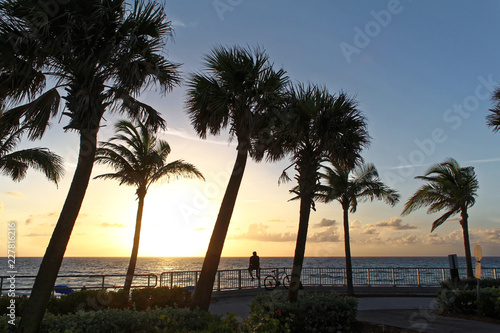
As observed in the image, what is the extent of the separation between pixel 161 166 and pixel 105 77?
925 centimetres

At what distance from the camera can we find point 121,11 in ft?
25.7

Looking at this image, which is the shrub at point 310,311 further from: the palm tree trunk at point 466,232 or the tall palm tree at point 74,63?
the palm tree trunk at point 466,232

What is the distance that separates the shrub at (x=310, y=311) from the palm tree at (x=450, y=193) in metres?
12.4

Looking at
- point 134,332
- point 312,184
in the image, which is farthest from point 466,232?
point 134,332

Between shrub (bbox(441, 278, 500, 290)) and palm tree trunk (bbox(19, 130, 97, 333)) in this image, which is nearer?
palm tree trunk (bbox(19, 130, 97, 333))

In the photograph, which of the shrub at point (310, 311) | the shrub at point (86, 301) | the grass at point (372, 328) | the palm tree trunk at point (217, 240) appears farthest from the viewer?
the shrub at point (86, 301)

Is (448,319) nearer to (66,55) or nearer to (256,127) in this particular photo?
(256,127)

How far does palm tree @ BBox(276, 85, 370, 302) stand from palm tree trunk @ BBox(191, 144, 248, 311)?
2095 mm

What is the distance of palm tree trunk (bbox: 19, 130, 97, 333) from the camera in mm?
6293

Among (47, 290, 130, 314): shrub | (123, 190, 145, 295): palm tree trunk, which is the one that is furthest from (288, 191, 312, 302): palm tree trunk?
(123, 190, 145, 295): palm tree trunk

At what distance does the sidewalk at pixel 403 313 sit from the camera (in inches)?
411

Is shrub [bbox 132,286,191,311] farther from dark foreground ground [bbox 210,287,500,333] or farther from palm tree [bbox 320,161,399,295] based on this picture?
palm tree [bbox 320,161,399,295]

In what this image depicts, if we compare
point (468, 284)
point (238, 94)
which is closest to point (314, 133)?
point (238, 94)

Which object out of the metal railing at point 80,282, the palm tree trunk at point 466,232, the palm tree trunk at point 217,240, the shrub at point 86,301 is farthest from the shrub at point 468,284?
the shrub at point 86,301
